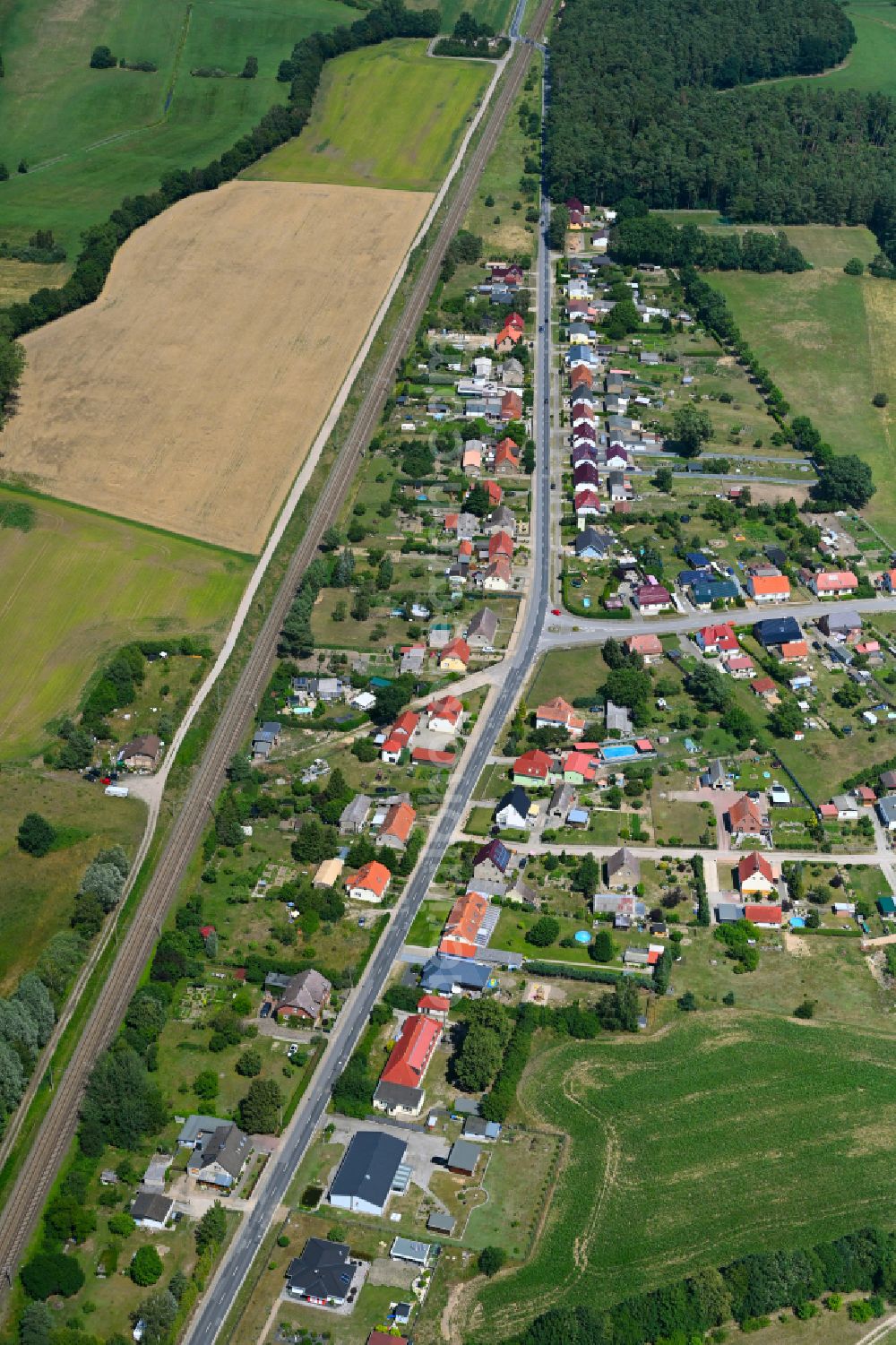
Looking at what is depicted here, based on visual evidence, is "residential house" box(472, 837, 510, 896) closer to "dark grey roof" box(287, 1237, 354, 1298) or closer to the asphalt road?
the asphalt road

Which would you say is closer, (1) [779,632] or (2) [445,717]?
(2) [445,717]

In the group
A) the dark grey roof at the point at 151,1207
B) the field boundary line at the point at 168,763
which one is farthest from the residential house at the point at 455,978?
the dark grey roof at the point at 151,1207

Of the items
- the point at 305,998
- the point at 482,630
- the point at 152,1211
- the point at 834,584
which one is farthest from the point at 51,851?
the point at 834,584

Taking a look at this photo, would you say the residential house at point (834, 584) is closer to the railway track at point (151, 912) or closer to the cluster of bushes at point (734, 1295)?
the railway track at point (151, 912)

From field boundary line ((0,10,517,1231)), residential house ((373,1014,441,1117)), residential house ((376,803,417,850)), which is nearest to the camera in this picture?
residential house ((373,1014,441,1117))

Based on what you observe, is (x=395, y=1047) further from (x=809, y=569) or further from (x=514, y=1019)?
(x=809, y=569)

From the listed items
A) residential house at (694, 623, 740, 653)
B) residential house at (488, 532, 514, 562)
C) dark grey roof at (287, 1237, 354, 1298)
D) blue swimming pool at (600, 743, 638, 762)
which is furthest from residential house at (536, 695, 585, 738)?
dark grey roof at (287, 1237, 354, 1298)

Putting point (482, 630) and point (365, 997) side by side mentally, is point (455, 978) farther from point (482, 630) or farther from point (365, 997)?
point (482, 630)
